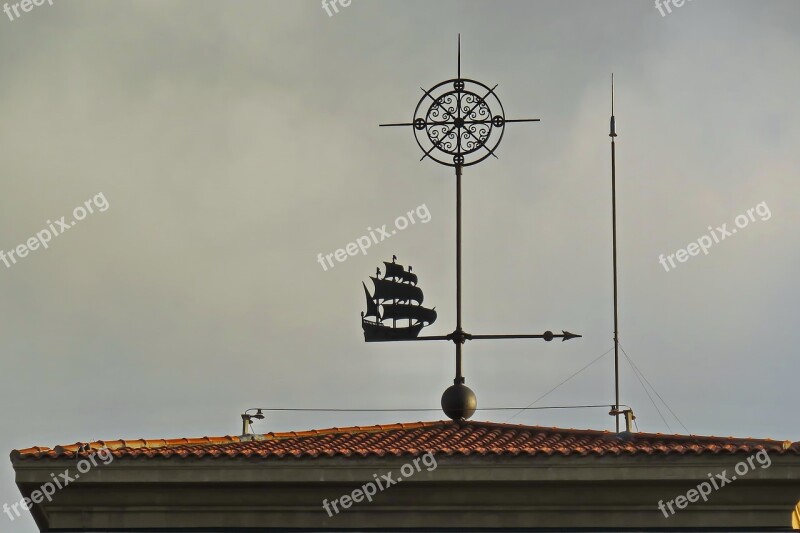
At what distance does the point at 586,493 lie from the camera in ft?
59.0

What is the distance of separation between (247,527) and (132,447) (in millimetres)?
1858

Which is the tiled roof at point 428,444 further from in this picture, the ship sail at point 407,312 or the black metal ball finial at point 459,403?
the ship sail at point 407,312

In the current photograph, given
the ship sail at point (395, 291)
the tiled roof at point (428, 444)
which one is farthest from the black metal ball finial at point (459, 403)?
the ship sail at point (395, 291)

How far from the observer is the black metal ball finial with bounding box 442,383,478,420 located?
21391 mm

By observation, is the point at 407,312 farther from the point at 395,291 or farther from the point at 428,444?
the point at 428,444

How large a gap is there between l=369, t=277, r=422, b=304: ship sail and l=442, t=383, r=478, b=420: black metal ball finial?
130cm

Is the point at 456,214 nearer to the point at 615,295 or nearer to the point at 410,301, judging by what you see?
the point at 410,301

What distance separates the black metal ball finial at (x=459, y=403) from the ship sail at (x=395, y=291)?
4.27 feet

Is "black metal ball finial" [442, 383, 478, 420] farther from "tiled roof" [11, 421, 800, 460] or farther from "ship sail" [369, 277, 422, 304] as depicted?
"ship sail" [369, 277, 422, 304]

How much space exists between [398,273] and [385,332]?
87cm

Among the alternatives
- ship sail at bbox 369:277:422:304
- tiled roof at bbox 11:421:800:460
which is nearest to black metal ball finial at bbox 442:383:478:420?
Answer: tiled roof at bbox 11:421:800:460

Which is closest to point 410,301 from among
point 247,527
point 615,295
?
point 615,295

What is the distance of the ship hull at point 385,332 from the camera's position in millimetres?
21500

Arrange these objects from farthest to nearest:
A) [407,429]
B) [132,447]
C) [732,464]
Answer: [407,429] < [132,447] < [732,464]
